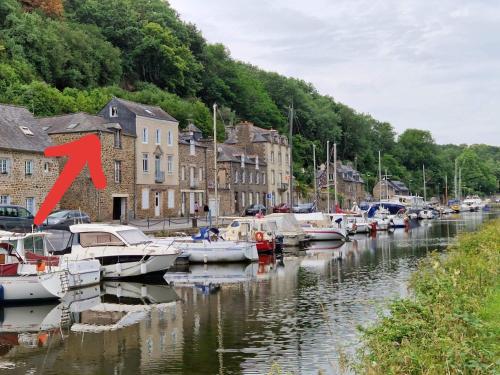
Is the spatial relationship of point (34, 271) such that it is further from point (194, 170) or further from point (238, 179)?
point (238, 179)

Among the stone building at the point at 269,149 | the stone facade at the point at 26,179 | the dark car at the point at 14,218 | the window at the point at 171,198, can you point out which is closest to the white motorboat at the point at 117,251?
the dark car at the point at 14,218

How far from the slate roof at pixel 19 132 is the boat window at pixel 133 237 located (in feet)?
50.9

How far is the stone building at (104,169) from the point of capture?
48281mm

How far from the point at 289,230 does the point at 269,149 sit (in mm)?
31549

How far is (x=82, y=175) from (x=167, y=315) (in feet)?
101

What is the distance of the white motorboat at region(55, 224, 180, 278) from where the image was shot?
27.7m

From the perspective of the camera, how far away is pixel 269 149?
76875mm

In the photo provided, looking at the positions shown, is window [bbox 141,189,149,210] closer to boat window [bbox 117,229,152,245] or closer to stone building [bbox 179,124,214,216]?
stone building [bbox 179,124,214,216]

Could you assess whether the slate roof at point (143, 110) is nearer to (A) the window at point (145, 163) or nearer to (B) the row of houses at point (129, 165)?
(B) the row of houses at point (129, 165)

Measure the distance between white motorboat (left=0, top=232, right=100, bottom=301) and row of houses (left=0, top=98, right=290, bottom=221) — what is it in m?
18.1

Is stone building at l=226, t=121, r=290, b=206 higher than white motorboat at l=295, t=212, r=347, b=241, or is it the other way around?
stone building at l=226, t=121, r=290, b=206

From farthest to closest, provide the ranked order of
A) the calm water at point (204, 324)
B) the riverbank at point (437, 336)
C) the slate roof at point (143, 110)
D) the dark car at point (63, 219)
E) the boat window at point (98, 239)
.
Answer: the slate roof at point (143, 110) < the dark car at point (63, 219) < the boat window at point (98, 239) < the calm water at point (204, 324) < the riverbank at point (437, 336)

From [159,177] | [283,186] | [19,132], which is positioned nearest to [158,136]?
[159,177]

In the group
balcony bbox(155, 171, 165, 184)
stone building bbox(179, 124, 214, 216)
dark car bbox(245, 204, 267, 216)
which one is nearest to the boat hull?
balcony bbox(155, 171, 165, 184)
